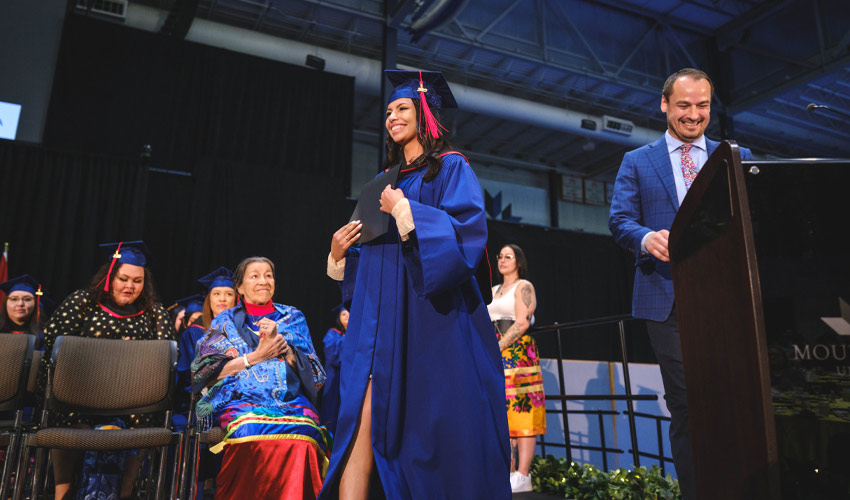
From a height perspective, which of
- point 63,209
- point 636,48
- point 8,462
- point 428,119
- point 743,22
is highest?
point 743,22

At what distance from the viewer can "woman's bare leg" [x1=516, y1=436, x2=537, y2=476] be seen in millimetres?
4043

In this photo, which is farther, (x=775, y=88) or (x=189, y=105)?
(x=775, y=88)

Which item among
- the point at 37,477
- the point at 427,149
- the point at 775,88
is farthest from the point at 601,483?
the point at 775,88

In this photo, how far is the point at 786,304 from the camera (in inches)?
34.8

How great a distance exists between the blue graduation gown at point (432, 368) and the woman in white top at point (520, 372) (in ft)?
8.21

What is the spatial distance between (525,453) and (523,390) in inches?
16.3

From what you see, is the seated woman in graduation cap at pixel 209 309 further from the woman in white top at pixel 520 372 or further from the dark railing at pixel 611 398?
the dark railing at pixel 611 398

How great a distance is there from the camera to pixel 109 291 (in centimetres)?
382

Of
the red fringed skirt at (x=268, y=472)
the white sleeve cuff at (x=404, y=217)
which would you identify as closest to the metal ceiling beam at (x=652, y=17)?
the red fringed skirt at (x=268, y=472)

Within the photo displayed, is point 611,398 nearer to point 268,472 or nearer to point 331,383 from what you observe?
point 268,472

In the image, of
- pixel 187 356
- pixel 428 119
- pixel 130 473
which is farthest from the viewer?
pixel 187 356

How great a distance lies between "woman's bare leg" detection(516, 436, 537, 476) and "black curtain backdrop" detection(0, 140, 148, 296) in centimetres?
484

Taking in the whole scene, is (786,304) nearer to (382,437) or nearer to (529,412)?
(382,437)

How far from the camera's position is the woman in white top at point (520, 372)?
4.09 meters
